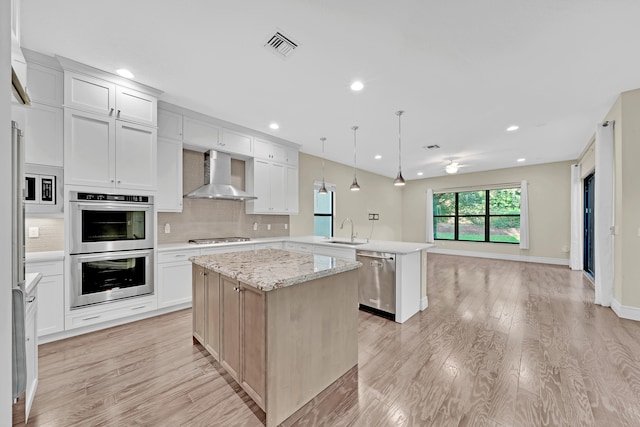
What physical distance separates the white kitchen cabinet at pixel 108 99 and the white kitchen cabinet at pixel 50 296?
1.61m

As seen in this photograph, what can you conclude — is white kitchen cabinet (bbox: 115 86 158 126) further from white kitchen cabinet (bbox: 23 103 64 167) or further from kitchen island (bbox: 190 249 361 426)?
kitchen island (bbox: 190 249 361 426)

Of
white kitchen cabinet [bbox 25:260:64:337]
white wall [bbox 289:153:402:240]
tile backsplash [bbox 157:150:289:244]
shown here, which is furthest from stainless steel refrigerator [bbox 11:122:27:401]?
white wall [bbox 289:153:402:240]

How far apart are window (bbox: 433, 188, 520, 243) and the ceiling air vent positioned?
766 centimetres

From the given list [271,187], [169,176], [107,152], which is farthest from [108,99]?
[271,187]

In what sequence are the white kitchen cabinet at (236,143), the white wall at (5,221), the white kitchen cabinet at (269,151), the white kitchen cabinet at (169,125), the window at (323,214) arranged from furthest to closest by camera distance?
the window at (323,214)
the white kitchen cabinet at (269,151)
the white kitchen cabinet at (236,143)
the white kitchen cabinet at (169,125)
the white wall at (5,221)

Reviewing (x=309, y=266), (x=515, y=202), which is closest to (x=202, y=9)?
(x=309, y=266)

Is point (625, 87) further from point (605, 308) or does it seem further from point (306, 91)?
point (306, 91)

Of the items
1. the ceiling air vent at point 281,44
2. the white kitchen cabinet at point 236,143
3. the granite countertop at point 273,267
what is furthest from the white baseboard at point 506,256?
the ceiling air vent at point 281,44

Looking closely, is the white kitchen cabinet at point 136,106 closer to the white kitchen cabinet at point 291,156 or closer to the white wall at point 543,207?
the white kitchen cabinet at point 291,156

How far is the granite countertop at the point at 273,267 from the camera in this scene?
155cm

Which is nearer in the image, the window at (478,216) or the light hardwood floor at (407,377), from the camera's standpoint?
the light hardwood floor at (407,377)

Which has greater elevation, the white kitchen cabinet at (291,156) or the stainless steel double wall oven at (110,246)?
the white kitchen cabinet at (291,156)

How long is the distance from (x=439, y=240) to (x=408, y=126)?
18.8 feet

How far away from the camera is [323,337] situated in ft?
6.10
